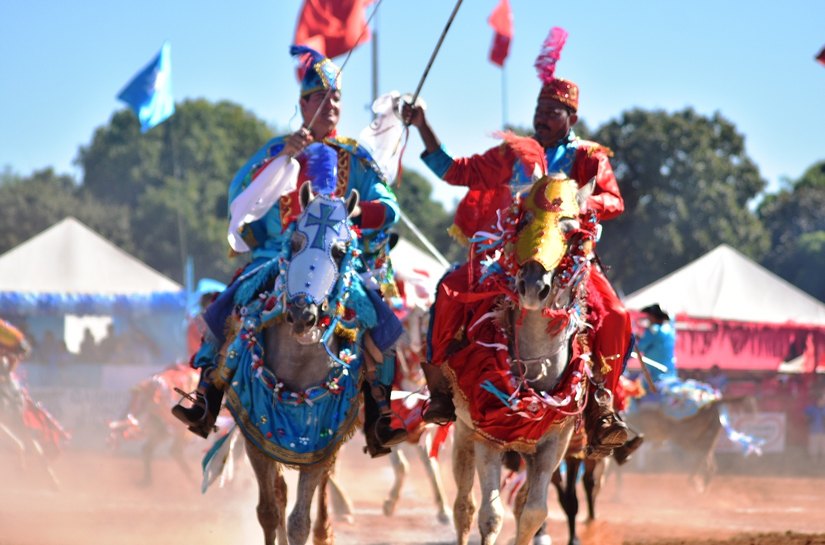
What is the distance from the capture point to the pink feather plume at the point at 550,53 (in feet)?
30.5

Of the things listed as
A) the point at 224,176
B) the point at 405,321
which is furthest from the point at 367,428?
the point at 224,176

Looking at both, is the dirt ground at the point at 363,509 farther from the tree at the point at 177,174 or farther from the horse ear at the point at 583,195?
the tree at the point at 177,174

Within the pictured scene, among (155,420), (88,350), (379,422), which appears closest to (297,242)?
→ (379,422)

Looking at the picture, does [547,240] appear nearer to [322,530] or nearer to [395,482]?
[322,530]

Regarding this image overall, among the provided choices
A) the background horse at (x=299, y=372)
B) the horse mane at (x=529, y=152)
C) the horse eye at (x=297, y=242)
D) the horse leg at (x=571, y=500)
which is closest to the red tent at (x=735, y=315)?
the horse leg at (x=571, y=500)

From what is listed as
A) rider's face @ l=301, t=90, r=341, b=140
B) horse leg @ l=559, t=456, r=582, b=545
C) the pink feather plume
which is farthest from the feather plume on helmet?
horse leg @ l=559, t=456, r=582, b=545

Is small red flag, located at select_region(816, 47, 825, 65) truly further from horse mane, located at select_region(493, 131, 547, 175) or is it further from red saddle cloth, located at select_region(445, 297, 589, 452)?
red saddle cloth, located at select_region(445, 297, 589, 452)

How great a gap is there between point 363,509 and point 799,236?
3860 cm

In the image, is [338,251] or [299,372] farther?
[299,372]

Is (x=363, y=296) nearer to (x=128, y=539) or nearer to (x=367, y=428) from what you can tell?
(x=367, y=428)

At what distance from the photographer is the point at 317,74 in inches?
358

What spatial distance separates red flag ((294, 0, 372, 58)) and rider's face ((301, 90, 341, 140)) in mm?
11856

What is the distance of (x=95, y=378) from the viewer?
25.1 meters

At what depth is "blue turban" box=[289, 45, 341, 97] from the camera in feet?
29.8
